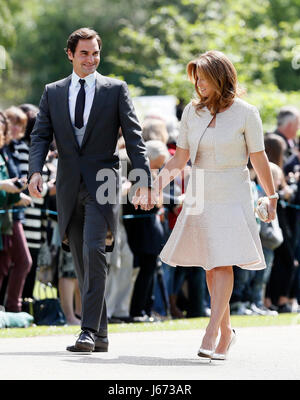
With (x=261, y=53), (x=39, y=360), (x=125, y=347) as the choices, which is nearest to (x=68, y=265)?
(x=125, y=347)

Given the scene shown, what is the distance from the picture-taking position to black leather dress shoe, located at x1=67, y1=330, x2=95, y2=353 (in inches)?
322

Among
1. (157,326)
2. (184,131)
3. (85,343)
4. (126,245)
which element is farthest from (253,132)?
(126,245)

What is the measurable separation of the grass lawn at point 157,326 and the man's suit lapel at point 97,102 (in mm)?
1801

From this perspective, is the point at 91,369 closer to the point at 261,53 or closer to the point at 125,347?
the point at 125,347

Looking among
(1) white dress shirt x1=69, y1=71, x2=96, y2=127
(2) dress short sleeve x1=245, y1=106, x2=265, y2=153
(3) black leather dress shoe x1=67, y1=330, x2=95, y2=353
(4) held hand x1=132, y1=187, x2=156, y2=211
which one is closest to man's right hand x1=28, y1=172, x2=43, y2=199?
(1) white dress shirt x1=69, y1=71, x2=96, y2=127

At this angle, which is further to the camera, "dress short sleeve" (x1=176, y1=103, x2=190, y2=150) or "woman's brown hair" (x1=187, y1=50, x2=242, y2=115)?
"dress short sleeve" (x1=176, y1=103, x2=190, y2=150)

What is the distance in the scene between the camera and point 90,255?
8.34 meters

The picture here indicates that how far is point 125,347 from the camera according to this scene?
876 cm

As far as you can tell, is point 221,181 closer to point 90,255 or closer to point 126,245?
point 90,255

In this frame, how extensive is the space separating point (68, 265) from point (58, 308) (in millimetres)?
478

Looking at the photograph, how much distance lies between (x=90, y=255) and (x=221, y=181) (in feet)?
3.58

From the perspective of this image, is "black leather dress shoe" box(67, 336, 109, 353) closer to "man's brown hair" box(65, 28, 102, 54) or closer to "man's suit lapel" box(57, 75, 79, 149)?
"man's suit lapel" box(57, 75, 79, 149)

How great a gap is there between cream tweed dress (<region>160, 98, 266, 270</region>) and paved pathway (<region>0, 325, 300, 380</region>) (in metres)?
0.69

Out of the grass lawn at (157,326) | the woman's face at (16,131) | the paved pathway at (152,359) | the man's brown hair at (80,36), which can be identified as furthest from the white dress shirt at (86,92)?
the woman's face at (16,131)
